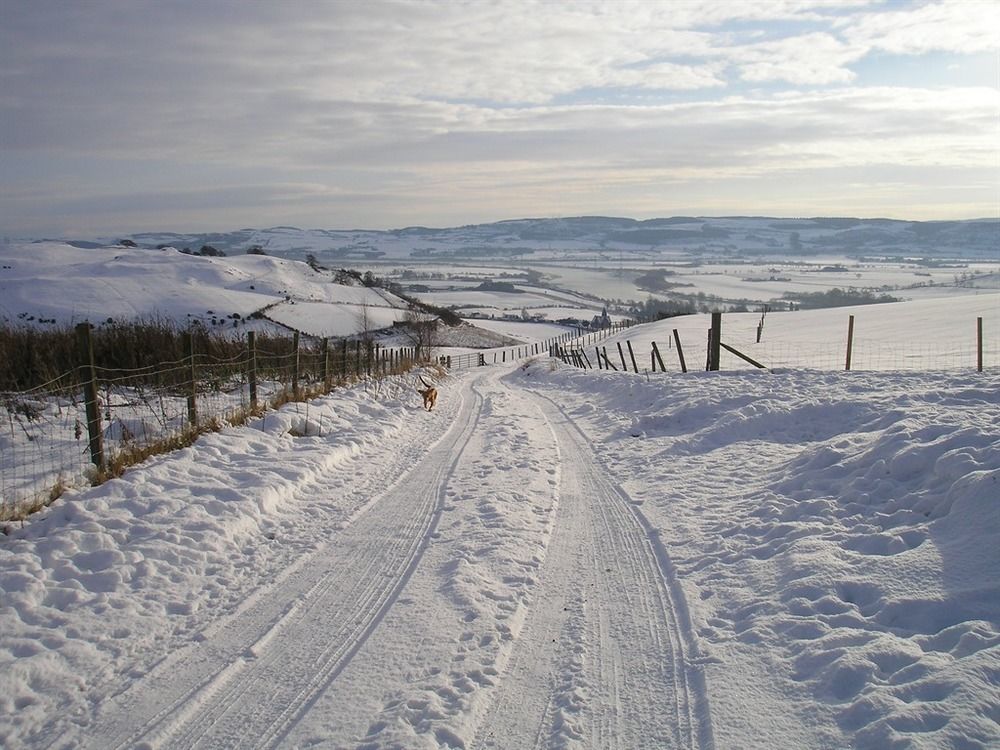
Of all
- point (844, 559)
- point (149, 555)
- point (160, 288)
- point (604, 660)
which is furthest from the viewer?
point (160, 288)

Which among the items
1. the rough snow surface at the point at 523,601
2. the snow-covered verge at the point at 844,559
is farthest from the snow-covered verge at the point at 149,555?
the snow-covered verge at the point at 844,559

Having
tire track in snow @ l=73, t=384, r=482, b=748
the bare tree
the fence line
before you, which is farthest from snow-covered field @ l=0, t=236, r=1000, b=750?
the bare tree

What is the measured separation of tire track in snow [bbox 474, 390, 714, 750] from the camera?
4.05 metres

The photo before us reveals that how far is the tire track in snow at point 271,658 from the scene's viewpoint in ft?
13.3

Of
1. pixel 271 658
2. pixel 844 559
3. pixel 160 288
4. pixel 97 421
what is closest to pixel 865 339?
pixel 844 559

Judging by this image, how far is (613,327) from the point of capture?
91625 millimetres

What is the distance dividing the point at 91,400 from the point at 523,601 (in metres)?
6.44

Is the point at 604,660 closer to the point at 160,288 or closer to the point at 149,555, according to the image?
the point at 149,555

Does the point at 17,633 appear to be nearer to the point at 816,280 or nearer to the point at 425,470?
the point at 425,470

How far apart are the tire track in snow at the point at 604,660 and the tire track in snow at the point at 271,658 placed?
50.6 inches

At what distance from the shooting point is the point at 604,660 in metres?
4.81

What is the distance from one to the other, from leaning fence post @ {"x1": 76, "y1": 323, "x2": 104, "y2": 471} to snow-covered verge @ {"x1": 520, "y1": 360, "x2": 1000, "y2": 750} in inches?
274

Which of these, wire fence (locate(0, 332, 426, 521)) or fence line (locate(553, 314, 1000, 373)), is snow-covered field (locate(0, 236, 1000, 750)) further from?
fence line (locate(553, 314, 1000, 373))

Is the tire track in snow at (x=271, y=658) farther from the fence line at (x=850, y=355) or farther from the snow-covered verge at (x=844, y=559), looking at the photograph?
the fence line at (x=850, y=355)
